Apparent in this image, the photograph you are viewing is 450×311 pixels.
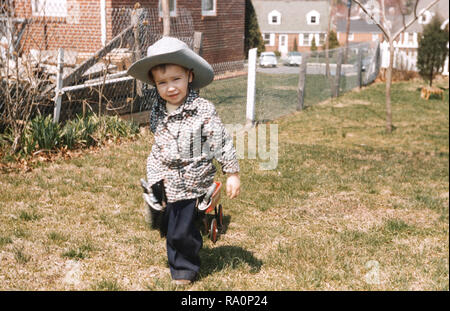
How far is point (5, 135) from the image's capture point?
6285mm

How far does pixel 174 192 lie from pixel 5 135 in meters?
3.91

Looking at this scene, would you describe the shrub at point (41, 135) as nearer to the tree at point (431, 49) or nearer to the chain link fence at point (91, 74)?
the chain link fence at point (91, 74)

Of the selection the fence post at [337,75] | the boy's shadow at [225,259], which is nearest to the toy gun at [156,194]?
the boy's shadow at [225,259]

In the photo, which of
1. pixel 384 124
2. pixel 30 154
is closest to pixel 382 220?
pixel 30 154

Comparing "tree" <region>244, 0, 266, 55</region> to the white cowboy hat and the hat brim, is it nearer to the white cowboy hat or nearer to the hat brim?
the hat brim

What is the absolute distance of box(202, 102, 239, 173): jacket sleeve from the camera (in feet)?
10.5

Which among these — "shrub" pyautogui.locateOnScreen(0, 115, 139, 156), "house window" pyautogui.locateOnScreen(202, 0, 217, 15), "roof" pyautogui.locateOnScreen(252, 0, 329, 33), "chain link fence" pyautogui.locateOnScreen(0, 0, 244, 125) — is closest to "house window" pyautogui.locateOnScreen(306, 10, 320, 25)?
"roof" pyautogui.locateOnScreen(252, 0, 329, 33)

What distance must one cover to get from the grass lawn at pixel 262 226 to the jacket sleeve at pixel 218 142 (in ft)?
2.53

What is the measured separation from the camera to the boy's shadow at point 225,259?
11.5 feet

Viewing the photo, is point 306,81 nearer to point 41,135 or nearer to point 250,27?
point 41,135

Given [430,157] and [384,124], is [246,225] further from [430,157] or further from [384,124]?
[384,124]

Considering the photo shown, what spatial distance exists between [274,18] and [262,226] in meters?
61.9

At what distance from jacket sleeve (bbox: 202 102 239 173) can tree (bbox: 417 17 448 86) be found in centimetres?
1929

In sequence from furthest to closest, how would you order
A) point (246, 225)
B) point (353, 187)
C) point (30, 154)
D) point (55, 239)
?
point (30, 154) → point (353, 187) → point (246, 225) → point (55, 239)
